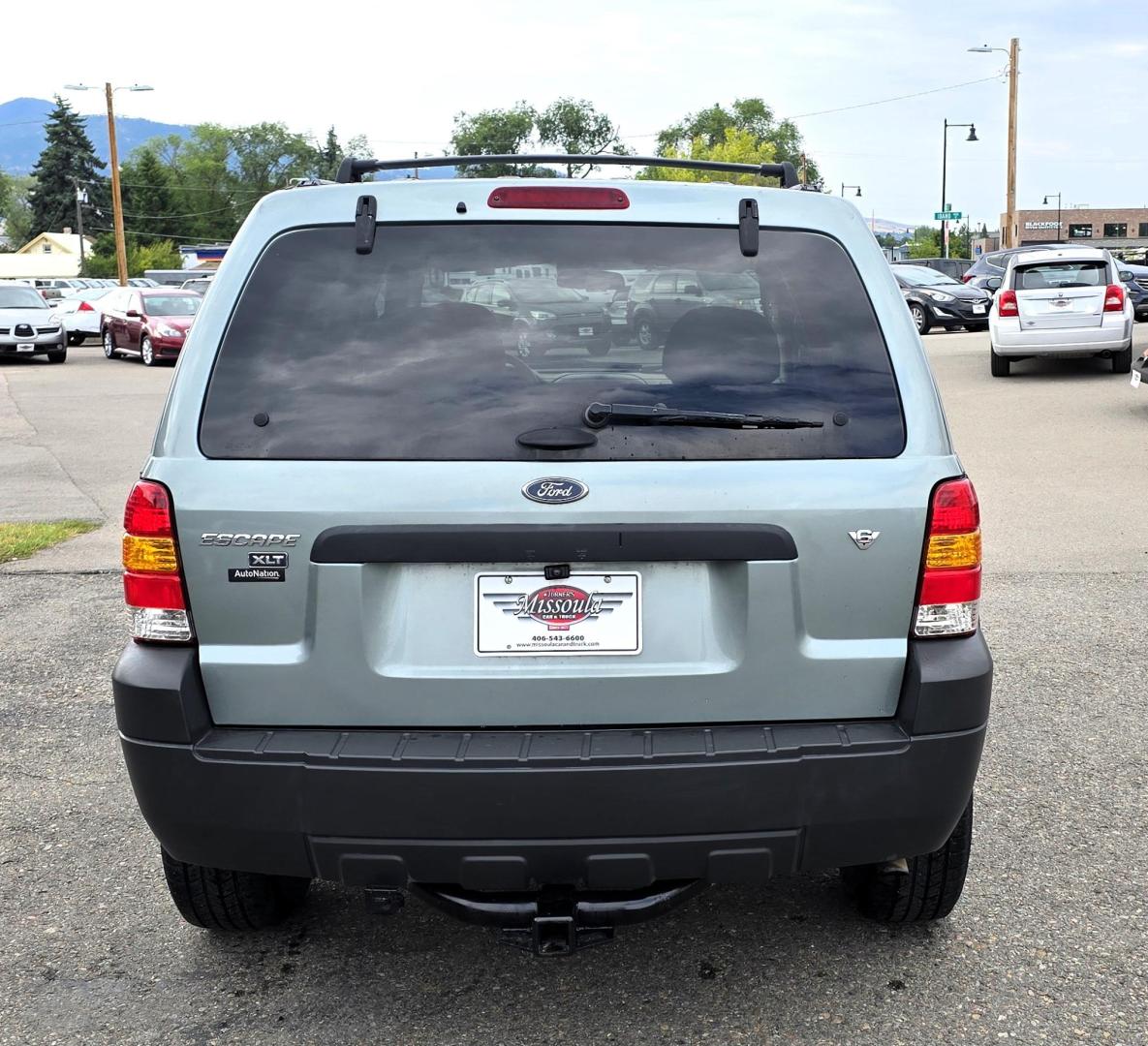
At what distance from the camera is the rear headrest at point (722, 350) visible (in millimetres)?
2912

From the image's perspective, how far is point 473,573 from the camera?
111 inches

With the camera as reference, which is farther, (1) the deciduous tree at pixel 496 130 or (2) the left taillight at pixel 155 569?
(1) the deciduous tree at pixel 496 130

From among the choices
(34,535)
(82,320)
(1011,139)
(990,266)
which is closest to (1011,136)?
(1011,139)

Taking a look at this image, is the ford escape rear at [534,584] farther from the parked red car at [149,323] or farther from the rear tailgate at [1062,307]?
the parked red car at [149,323]

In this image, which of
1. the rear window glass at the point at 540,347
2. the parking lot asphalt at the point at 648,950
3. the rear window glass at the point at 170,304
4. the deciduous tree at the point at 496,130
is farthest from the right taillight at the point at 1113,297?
the deciduous tree at the point at 496,130

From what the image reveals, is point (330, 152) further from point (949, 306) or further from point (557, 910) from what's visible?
point (557, 910)

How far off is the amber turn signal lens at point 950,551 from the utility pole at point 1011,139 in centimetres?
4794

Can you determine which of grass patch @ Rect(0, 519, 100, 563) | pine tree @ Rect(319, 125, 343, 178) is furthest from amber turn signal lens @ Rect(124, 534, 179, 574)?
pine tree @ Rect(319, 125, 343, 178)

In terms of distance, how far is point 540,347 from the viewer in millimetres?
2945

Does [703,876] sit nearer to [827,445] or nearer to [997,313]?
[827,445]

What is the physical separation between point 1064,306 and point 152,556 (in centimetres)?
1758

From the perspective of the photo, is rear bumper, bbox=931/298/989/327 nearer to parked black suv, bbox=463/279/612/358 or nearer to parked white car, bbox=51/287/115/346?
parked white car, bbox=51/287/115/346

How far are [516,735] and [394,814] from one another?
30 cm

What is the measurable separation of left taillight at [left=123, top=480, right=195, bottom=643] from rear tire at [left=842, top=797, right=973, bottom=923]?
187cm
